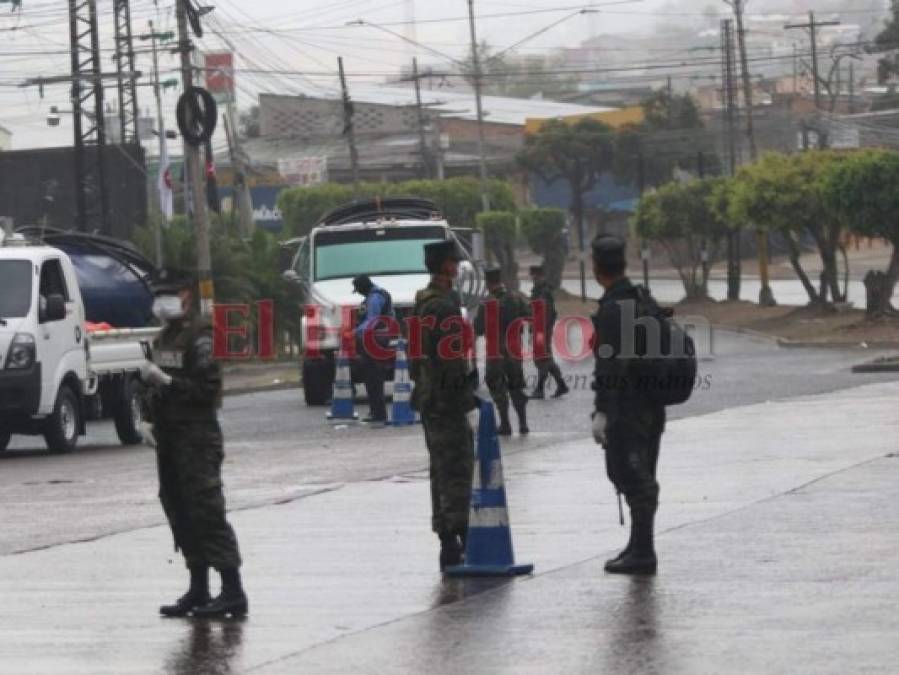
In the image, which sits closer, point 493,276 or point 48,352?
point 48,352

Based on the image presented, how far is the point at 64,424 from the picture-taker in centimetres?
2380

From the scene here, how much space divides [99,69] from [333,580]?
42.3m

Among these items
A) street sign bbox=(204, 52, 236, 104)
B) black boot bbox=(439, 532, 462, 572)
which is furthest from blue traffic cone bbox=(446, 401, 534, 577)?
street sign bbox=(204, 52, 236, 104)

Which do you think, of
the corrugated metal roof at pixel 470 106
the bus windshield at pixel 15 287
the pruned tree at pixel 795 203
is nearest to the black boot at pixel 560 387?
the bus windshield at pixel 15 287

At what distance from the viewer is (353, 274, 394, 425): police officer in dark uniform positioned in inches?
1025

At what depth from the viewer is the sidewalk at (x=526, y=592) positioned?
995 centimetres

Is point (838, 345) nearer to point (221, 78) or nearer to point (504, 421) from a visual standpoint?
point (504, 421)

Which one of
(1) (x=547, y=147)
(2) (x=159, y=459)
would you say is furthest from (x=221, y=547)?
(1) (x=547, y=147)

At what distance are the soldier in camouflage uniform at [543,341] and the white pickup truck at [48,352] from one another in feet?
20.7

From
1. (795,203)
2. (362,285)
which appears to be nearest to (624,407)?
(362,285)

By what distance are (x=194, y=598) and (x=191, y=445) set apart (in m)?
0.78

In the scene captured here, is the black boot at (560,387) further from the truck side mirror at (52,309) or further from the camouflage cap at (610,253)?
the camouflage cap at (610,253)

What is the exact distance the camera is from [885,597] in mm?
11258

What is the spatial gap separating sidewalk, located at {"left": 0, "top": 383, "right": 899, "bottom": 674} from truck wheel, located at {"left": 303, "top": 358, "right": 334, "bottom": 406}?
13054 mm
